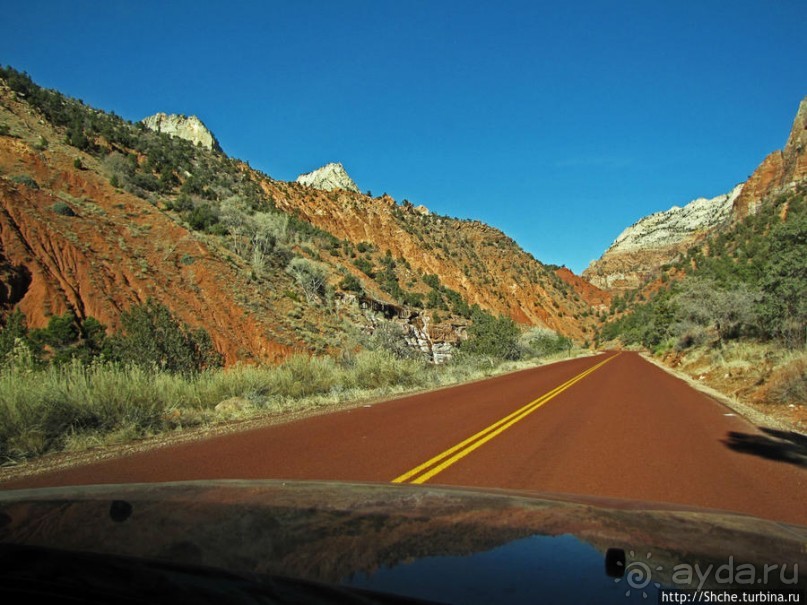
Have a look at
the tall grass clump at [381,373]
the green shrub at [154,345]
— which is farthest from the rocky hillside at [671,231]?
the green shrub at [154,345]

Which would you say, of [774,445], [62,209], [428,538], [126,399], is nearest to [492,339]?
[62,209]

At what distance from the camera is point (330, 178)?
106 m

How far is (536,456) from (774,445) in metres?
4.41

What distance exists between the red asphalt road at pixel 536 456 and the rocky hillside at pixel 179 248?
52.6 feet

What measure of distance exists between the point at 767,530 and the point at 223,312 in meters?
28.2

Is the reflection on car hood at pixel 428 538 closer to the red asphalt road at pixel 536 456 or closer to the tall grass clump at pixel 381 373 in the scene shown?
the red asphalt road at pixel 536 456

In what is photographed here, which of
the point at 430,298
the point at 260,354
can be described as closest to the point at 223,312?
the point at 260,354

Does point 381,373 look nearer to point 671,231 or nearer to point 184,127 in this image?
point 184,127

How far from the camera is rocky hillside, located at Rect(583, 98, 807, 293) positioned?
319 feet

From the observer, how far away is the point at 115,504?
151 inches

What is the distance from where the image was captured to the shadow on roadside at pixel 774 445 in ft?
29.5

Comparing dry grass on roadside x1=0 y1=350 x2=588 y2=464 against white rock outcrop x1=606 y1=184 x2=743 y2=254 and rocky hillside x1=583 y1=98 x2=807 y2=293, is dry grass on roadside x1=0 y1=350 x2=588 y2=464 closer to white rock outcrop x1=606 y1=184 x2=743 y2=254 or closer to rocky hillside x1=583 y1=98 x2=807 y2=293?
rocky hillside x1=583 y1=98 x2=807 y2=293

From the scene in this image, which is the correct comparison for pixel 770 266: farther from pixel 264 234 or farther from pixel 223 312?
pixel 264 234

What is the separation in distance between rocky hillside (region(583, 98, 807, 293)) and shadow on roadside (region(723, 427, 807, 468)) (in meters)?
98.2
